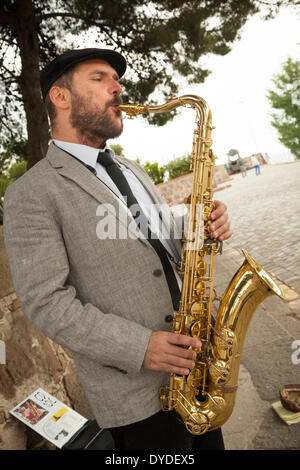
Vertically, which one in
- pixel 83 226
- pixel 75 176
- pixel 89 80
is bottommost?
pixel 83 226

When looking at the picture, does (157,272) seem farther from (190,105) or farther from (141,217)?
(190,105)

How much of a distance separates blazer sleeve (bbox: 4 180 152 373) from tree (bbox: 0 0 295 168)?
310cm

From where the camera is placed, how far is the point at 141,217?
4.72 ft

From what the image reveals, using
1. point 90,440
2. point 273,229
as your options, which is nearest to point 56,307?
point 90,440

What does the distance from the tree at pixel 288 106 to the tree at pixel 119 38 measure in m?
23.9

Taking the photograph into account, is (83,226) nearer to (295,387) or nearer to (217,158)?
(295,387)

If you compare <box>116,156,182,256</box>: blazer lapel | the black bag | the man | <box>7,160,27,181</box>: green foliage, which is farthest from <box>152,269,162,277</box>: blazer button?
<box>7,160,27,181</box>: green foliage

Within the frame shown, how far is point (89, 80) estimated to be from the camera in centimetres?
151

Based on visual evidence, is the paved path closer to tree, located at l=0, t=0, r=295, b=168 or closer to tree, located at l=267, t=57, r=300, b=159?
tree, located at l=0, t=0, r=295, b=168

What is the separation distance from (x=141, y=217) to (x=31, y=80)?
335 cm

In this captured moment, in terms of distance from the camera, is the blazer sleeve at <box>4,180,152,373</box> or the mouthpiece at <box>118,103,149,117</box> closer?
the blazer sleeve at <box>4,180,152,373</box>

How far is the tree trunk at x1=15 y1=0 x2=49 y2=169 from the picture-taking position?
379cm
